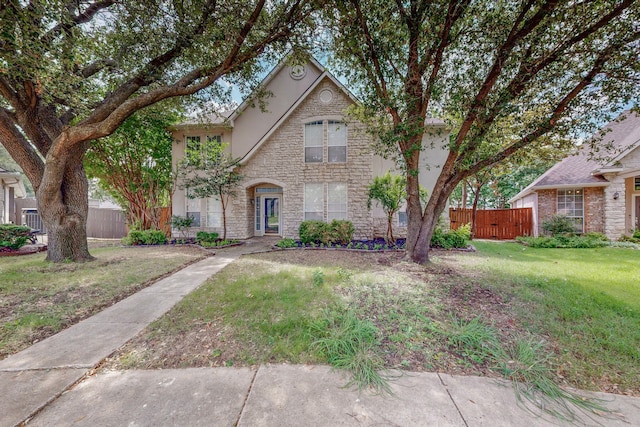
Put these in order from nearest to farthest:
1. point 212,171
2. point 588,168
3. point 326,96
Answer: point 212,171 < point 326,96 < point 588,168

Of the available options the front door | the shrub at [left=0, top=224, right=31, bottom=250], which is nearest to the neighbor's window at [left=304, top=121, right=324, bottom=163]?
the front door

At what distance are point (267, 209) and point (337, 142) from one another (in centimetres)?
504

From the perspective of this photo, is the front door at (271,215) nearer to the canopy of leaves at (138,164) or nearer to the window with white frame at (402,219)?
the canopy of leaves at (138,164)

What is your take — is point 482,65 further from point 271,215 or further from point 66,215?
point 66,215

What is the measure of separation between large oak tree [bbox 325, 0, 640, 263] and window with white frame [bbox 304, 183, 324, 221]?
5257 mm

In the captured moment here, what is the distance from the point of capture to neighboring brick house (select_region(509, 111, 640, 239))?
36.7 ft

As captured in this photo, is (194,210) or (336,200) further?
(194,210)

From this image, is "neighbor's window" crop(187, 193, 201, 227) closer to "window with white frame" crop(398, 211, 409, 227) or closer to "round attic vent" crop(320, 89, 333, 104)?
"round attic vent" crop(320, 89, 333, 104)

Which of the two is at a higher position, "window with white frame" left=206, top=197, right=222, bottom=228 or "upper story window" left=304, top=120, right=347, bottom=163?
"upper story window" left=304, top=120, right=347, bottom=163

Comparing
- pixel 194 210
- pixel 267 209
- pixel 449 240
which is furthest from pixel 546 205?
pixel 194 210

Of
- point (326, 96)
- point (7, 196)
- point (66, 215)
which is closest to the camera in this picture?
point (66, 215)

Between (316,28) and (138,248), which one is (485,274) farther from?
(138,248)

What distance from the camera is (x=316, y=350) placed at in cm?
283

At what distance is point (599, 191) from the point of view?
11789mm
